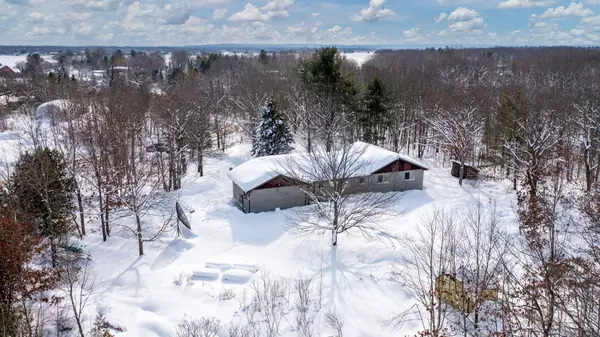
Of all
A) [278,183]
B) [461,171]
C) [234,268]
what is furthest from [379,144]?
[234,268]

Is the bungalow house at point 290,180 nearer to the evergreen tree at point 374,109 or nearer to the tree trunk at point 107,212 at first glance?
the tree trunk at point 107,212

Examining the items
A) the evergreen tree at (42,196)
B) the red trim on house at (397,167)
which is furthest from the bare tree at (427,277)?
the evergreen tree at (42,196)

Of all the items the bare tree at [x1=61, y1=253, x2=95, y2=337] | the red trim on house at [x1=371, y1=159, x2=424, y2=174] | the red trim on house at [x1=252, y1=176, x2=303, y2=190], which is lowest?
the bare tree at [x1=61, y1=253, x2=95, y2=337]

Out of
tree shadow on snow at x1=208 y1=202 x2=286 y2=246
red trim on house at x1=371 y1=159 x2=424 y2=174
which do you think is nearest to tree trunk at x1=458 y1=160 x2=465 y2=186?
red trim on house at x1=371 y1=159 x2=424 y2=174

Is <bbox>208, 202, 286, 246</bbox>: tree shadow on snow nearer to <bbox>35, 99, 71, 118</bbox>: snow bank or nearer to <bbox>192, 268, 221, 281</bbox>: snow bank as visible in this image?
<bbox>192, 268, 221, 281</bbox>: snow bank

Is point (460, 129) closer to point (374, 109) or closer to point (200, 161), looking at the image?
point (374, 109)

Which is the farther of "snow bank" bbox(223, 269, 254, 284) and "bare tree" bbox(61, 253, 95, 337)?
"snow bank" bbox(223, 269, 254, 284)

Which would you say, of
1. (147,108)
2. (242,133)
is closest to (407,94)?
(242,133)
